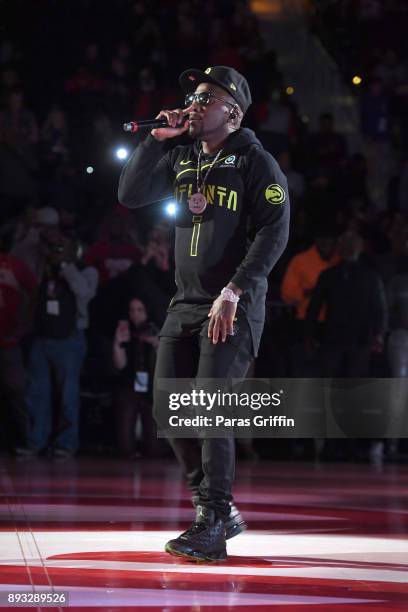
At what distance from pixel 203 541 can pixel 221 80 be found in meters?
2.03

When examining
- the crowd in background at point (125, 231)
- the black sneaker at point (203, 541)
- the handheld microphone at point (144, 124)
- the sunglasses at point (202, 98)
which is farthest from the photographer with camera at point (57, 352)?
the black sneaker at point (203, 541)

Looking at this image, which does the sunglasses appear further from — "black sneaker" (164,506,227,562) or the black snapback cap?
"black sneaker" (164,506,227,562)

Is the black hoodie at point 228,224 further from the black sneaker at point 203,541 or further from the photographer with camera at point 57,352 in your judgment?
the photographer with camera at point 57,352

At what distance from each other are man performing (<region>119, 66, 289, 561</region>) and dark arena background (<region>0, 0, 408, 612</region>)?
0.64 feet

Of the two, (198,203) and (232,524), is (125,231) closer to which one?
(198,203)

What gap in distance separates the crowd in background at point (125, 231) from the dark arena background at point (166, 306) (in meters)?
0.03

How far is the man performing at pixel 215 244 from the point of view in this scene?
18.5ft

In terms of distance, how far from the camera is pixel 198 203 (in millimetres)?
5820

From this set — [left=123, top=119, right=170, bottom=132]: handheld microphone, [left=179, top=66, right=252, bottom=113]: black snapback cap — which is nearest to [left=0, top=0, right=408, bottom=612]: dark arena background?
[left=123, top=119, right=170, bottom=132]: handheld microphone

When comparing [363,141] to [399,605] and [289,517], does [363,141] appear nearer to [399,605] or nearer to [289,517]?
[289,517]

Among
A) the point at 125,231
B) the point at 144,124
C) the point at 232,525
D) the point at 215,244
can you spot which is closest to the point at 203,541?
the point at 232,525

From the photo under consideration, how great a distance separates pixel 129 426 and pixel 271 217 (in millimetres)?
6621

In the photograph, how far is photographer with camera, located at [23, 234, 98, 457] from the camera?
1201 cm

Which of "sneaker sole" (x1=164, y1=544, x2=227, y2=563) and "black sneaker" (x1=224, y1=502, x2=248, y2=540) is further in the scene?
"black sneaker" (x1=224, y1=502, x2=248, y2=540)
